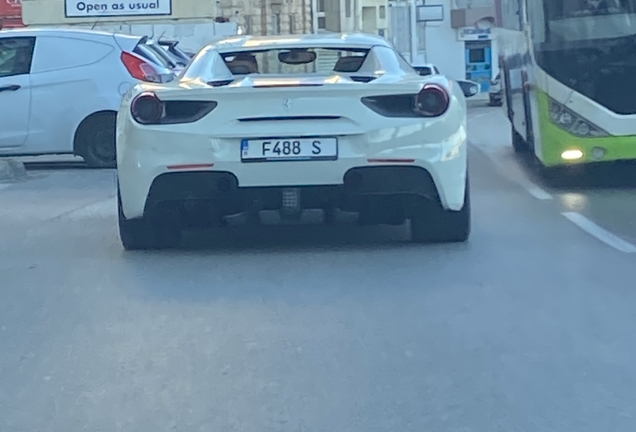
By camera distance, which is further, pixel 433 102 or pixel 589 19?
pixel 589 19

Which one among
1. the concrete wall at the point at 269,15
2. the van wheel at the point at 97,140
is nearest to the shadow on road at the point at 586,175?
the van wheel at the point at 97,140

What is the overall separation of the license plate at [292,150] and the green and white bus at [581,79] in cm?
515

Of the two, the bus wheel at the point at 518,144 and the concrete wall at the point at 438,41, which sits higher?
the bus wheel at the point at 518,144

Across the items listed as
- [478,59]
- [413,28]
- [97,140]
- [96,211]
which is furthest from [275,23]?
[96,211]

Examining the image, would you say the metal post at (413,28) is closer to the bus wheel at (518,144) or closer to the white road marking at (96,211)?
the bus wheel at (518,144)

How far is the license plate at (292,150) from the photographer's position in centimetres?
788

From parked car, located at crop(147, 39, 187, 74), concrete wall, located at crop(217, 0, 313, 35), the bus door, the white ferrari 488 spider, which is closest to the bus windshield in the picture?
parked car, located at crop(147, 39, 187, 74)

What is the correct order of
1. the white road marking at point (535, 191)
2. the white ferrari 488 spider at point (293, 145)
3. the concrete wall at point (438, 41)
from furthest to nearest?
the concrete wall at point (438, 41) < the white road marking at point (535, 191) < the white ferrari 488 spider at point (293, 145)

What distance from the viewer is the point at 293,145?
7.89 metres

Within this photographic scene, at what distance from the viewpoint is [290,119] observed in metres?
7.91

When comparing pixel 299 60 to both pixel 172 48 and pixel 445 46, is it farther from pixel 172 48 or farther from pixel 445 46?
pixel 445 46

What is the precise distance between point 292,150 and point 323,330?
180 cm

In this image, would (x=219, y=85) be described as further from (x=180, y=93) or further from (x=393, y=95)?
(x=393, y=95)

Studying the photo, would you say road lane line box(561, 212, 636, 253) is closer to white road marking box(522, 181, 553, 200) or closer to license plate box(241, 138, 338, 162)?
white road marking box(522, 181, 553, 200)
